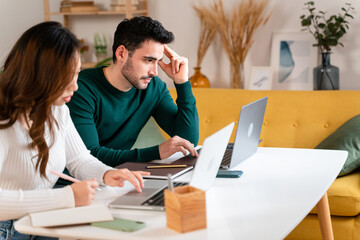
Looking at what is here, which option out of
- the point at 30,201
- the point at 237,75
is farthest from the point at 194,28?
the point at 30,201

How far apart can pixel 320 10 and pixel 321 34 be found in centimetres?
29

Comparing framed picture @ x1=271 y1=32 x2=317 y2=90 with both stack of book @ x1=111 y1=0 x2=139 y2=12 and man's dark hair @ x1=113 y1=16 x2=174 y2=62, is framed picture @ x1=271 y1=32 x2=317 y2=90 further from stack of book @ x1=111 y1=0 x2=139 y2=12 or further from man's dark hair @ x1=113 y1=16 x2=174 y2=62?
man's dark hair @ x1=113 y1=16 x2=174 y2=62

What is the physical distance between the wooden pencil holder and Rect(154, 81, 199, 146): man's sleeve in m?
1.10

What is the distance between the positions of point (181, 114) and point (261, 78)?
156 cm

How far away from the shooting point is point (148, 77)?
216 centimetres

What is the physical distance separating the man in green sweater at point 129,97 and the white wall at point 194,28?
1.46 meters

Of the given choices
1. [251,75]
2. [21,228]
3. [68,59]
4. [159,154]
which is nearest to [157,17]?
[251,75]

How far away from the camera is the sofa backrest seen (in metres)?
2.97

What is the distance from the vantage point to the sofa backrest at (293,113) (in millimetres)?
2969

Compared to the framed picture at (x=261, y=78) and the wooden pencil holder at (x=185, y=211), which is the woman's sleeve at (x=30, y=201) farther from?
the framed picture at (x=261, y=78)

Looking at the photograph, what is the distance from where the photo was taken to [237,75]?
12.4 feet

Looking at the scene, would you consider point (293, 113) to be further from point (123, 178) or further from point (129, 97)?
point (123, 178)

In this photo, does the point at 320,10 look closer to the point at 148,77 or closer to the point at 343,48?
the point at 343,48

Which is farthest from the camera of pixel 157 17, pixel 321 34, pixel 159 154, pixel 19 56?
pixel 157 17
